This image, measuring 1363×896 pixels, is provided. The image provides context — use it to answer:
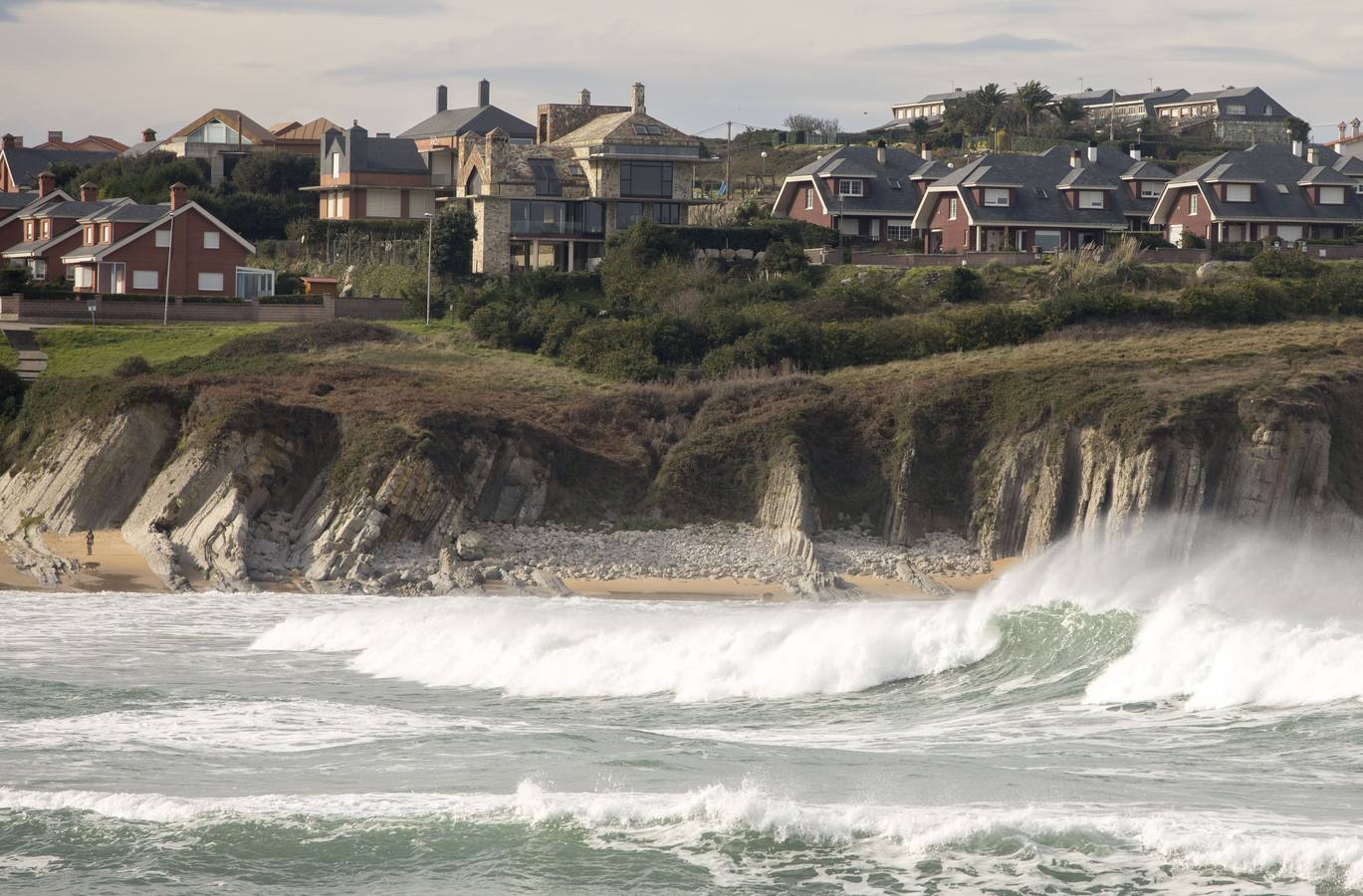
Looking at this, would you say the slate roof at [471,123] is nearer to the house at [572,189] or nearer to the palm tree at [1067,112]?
the house at [572,189]

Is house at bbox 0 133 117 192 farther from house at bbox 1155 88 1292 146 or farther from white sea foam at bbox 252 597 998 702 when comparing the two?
house at bbox 1155 88 1292 146

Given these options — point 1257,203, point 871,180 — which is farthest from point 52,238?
point 1257,203

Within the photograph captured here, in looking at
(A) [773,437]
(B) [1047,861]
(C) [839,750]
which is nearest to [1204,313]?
(A) [773,437]

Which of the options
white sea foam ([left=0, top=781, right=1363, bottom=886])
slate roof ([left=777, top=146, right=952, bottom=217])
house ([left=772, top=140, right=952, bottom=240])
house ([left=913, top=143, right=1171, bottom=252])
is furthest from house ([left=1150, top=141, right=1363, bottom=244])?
white sea foam ([left=0, top=781, right=1363, bottom=886])

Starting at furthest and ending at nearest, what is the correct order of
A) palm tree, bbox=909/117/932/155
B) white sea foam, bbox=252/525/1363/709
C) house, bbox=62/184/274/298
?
palm tree, bbox=909/117/932/155 → house, bbox=62/184/274/298 → white sea foam, bbox=252/525/1363/709

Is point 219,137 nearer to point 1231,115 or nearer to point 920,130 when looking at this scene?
point 920,130

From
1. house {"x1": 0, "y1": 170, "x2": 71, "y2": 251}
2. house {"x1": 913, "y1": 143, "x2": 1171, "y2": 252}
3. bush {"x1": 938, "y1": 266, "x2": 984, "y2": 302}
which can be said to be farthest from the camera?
house {"x1": 0, "y1": 170, "x2": 71, "y2": 251}

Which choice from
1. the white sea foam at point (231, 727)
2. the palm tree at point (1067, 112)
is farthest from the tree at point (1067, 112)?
the white sea foam at point (231, 727)
